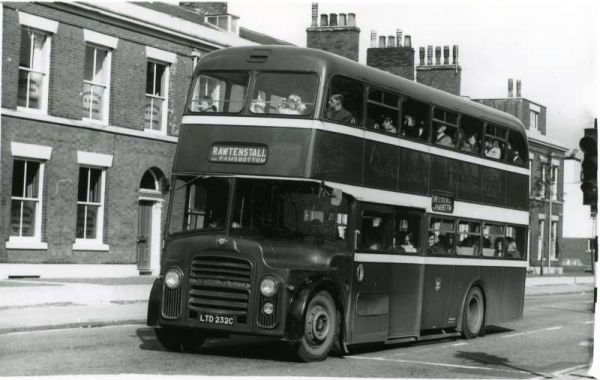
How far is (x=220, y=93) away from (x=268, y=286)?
9.24ft

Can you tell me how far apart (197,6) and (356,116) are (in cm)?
2245

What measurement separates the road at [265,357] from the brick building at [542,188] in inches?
1350

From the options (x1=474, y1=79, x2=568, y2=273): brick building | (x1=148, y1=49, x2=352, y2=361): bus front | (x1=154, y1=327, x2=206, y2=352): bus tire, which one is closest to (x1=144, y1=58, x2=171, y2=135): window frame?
(x1=148, y1=49, x2=352, y2=361): bus front

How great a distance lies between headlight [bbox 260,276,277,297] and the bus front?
0.05 feet

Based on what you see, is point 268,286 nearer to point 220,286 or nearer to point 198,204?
point 220,286

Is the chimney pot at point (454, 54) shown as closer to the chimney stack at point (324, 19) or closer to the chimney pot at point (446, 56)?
the chimney pot at point (446, 56)

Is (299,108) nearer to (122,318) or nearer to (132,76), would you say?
(122,318)

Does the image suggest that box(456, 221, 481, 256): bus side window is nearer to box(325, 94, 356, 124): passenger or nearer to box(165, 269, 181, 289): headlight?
box(325, 94, 356, 124): passenger

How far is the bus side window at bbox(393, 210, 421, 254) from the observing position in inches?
557

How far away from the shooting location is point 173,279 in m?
12.0

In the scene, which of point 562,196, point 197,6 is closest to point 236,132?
point 197,6

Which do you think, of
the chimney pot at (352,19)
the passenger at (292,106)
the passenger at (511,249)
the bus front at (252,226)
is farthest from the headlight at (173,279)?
the chimney pot at (352,19)

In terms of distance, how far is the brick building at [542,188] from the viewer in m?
50.6

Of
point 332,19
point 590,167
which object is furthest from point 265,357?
point 332,19
